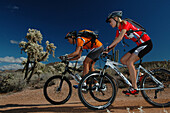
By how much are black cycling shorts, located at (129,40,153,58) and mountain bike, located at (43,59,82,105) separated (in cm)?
202

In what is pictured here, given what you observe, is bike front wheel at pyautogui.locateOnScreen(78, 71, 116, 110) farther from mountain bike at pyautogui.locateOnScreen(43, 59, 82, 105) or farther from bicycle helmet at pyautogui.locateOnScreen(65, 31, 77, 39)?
→ bicycle helmet at pyautogui.locateOnScreen(65, 31, 77, 39)

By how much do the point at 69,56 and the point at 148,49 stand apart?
2.39 metres

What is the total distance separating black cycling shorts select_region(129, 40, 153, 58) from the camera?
3.56 m

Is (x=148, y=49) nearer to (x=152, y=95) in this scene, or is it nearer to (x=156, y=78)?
(x=156, y=78)

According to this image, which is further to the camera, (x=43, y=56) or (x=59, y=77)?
(x=43, y=56)

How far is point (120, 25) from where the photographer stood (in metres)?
3.72

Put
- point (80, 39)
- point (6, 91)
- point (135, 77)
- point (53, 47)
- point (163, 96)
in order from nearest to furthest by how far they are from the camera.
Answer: point (135, 77), point (163, 96), point (80, 39), point (6, 91), point (53, 47)

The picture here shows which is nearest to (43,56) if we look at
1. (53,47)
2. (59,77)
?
(53,47)

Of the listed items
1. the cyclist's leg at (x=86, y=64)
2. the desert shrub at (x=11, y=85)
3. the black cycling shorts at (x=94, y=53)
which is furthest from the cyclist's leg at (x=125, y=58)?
the desert shrub at (x=11, y=85)

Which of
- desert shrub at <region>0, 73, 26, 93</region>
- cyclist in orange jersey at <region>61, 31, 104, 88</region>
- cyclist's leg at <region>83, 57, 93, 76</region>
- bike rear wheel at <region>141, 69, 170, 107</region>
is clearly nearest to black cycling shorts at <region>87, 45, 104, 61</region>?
cyclist in orange jersey at <region>61, 31, 104, 88</region>

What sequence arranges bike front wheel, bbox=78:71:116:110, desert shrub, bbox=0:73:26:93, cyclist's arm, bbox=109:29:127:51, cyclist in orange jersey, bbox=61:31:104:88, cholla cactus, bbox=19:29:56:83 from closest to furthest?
bike front wheel, bbox=78:71:116:110 < cyclist's arm, bbox=109:29:127:51 < cyclist in orange jersey, bbox=61:31:104:88 < desert shrub, bbox=0:73:26:93 < cholla cactus, bbox=19:29:56:83

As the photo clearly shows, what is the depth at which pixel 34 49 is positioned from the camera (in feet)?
54.3

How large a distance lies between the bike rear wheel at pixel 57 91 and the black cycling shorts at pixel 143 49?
95.3 inches

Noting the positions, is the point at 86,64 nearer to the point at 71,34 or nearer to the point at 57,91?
the point at 71,34
